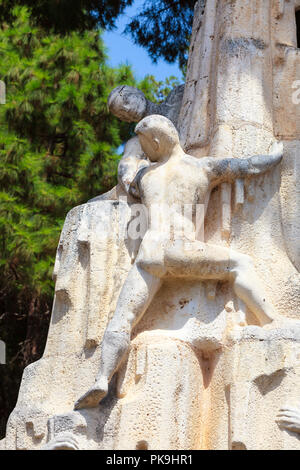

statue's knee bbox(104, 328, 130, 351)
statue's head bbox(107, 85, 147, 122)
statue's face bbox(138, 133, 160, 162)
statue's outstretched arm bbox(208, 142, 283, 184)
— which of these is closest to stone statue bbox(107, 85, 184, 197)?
statue's head bbox(107, 85, 147, 122)

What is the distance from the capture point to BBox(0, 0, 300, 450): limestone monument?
16.3 feet

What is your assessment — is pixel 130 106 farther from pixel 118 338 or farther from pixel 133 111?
pixel 118 338

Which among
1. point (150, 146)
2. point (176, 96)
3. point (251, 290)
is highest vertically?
point (176, 96)

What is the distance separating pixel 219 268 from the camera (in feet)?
17.4

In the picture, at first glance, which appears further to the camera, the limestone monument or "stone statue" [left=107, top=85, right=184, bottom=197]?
"stone statue" [left=107, top=85, right=184, bottom=197]

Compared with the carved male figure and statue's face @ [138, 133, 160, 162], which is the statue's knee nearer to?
the carved male figure

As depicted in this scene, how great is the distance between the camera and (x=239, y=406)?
4.93 metres

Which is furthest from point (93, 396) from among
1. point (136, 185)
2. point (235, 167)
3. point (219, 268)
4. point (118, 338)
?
point (235, 167)

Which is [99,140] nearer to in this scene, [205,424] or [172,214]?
[172,214]

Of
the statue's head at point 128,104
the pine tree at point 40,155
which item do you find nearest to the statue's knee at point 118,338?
the statue's head at point 128,104

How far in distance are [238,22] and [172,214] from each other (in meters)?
1.51

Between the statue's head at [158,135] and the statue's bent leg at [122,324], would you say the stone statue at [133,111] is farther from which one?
the statue's bent leg at [122,324]

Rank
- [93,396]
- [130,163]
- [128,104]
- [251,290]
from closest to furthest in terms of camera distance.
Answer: [93,396] → [251,290] → [130,163] → [128,104]

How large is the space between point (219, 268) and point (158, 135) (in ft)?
2.93
